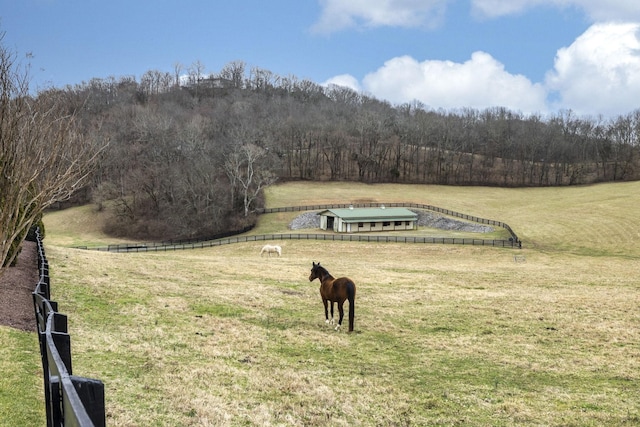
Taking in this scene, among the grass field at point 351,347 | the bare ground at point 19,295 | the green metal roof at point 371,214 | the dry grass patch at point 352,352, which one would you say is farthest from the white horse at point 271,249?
the bare ground at point 19,295

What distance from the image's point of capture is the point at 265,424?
25.2 ft

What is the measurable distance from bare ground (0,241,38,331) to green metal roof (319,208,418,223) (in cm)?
3842

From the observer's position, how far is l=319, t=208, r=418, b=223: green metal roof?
5591 centimetres

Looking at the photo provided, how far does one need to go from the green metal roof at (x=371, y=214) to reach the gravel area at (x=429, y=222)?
1655 millimetres

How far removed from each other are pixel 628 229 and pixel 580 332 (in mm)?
42868

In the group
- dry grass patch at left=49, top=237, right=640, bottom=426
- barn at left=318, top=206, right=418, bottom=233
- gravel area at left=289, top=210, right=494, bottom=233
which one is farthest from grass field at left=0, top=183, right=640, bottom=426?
gravel area at left=289, top=210, right=494, bottom=233

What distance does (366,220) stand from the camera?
5628 cm

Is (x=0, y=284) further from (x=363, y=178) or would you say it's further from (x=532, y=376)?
(x=363, y=178)

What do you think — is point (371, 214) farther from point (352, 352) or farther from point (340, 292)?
point (352, 352)

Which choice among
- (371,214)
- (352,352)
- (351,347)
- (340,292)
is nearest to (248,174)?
(371,214)

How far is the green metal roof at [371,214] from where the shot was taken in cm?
5591

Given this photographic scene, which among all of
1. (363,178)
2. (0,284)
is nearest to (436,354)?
(0,284)

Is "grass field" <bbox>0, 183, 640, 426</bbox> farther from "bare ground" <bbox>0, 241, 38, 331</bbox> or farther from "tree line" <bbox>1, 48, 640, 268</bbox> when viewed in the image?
"tree line" <bbox>1, 48, 640, 268</bbox>

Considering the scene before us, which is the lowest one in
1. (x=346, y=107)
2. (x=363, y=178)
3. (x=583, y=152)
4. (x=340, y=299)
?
(x=340, y=299)
